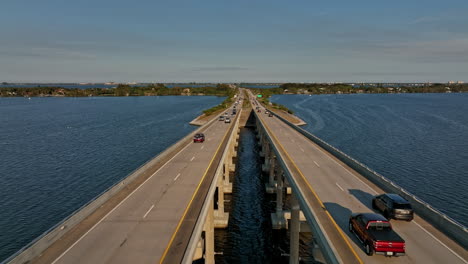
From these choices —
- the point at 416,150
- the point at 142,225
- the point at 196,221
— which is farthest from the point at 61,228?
the point at 416,150

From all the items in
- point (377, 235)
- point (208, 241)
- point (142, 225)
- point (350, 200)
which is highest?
point (377, 235)

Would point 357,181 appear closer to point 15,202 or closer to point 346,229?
point 346,229

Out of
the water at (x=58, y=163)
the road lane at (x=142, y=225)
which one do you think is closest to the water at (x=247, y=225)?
the road lane at (x=142, y=225)

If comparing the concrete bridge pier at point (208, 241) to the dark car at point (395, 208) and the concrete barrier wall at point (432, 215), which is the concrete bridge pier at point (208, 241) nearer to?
the dark car at point (395, 208)

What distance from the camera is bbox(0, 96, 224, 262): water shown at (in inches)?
1542

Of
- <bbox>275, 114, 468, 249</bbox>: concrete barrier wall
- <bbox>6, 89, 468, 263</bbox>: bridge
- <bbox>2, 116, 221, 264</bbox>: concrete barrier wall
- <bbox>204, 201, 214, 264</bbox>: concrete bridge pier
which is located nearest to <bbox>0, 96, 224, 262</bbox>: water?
<bbox>2, 116, 221, 264</bbox>: concrete barrier wall


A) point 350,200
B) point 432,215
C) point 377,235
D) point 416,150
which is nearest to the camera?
point 377,235

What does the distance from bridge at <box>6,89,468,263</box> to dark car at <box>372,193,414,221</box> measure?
2.09 ft

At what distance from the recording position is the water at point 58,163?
39156mm

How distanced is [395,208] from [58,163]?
62.9m

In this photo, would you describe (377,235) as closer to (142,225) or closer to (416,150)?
(142,225)

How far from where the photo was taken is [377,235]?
1731cm

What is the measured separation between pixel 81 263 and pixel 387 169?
57447 mm

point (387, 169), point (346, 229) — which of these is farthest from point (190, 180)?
point (387, 169)
